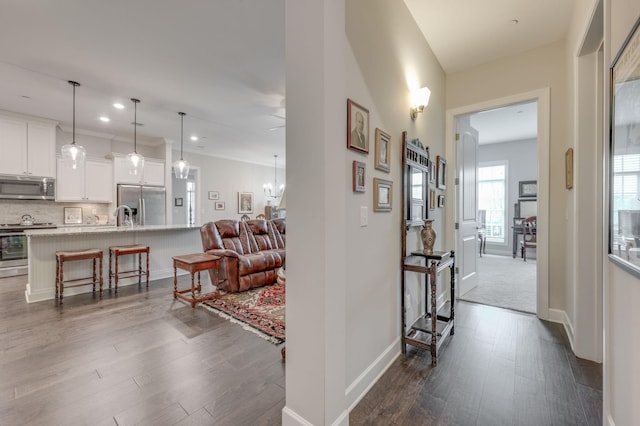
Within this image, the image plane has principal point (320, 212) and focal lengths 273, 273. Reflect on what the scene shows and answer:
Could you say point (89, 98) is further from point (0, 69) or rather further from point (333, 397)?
point (333, 397)

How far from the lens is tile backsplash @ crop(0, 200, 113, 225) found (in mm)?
5000

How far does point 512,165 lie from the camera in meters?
7.15

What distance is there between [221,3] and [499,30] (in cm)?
261

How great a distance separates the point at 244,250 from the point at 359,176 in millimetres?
3321

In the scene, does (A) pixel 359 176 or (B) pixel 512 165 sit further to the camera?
(B) pixel 512 165

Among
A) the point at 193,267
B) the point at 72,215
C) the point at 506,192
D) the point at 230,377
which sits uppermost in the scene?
the point at 506,192

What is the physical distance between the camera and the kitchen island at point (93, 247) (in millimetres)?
3551

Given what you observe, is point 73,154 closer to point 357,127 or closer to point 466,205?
point 357,127

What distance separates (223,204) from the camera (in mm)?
7922

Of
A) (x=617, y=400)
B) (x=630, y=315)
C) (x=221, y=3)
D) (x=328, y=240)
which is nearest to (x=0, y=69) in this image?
(x=221, y=3)

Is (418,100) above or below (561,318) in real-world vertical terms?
above

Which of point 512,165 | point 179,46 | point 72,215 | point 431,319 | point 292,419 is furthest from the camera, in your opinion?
point 512,165

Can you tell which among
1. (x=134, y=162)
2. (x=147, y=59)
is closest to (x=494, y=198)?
(x=147, y=59)

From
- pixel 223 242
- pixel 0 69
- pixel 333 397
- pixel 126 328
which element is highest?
pixel 0 69
